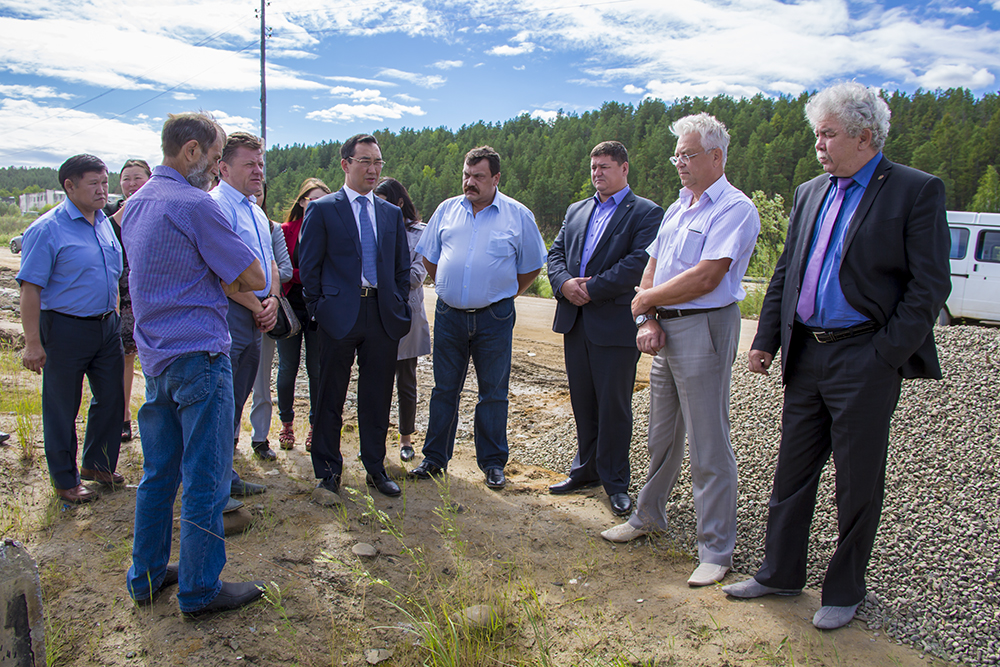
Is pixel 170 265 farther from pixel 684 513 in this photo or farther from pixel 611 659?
pixel 684 513

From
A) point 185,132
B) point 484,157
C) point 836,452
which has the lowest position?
point 836,452

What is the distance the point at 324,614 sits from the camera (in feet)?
9.17

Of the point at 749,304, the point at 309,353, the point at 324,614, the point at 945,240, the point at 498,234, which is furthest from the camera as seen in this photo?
the point at 749,304

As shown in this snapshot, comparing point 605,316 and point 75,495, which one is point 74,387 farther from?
point 605,316

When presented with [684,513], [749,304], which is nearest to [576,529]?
[684,513]

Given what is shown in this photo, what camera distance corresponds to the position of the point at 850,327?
265 cm

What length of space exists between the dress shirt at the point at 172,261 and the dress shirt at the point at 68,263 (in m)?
1.55

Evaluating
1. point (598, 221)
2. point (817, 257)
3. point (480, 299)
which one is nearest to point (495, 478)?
point (480, 299)

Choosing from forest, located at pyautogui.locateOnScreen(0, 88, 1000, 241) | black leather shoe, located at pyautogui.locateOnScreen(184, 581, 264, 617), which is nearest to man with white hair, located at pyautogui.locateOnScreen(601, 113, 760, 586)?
black leather shoe, located at pyautogui.locateOnScreen(184, 581, 264, 617)

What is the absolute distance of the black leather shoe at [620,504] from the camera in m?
3.90

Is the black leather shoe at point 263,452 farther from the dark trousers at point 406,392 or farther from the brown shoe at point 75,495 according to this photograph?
the brown shoe at point 75,495

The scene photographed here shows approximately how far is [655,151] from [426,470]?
8293cm

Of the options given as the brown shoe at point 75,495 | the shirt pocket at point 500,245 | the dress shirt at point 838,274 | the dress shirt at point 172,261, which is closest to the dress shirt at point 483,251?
the shirt pocket at point 500,245

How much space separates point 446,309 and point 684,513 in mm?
2065
